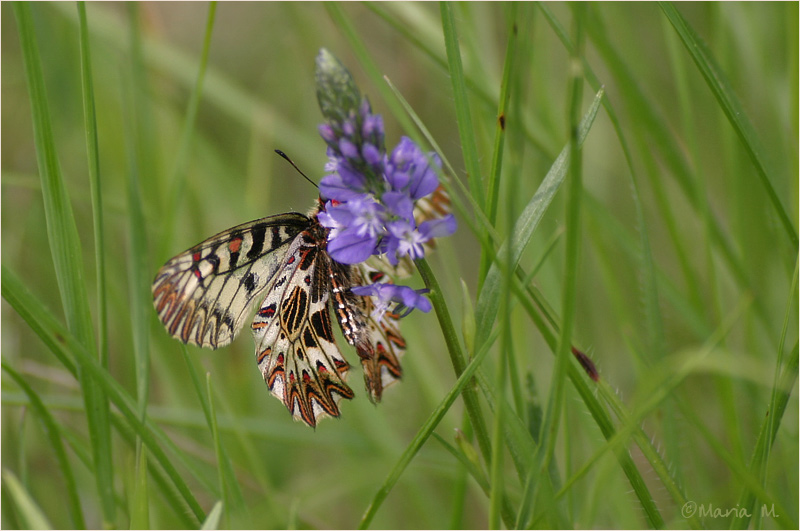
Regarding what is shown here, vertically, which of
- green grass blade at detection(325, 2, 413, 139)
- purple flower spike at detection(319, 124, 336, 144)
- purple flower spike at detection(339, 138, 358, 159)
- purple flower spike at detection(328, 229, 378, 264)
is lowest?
purple flower spike at detection(328, 229, 378, 264)

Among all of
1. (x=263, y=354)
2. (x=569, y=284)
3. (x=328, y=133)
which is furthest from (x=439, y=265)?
(x=569, y=284)

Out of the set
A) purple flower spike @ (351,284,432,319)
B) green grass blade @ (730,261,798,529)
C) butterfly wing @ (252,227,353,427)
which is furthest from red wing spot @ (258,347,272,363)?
green grass blade @ (730,261,798,529)

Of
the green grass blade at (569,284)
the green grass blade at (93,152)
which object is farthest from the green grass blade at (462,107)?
the green grass blade at (93,152)

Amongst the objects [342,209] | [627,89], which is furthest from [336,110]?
[627,89]

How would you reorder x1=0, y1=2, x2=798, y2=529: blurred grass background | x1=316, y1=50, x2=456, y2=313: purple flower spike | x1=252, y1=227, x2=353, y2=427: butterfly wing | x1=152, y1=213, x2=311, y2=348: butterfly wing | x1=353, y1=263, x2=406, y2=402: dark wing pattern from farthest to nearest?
x1=152, y1=213, x2=311, y2=348: butterfly wing → x1=252, y1=227, x2=353, y2=427: butterfly wing → x1=353, y1=263, x2=406, y2=402: dark wing pattern → x1=0, y1=2, x2=798, y2=529: blurred grass background → x1=316, y1=50, x2=456, y2=313: purple flower spike

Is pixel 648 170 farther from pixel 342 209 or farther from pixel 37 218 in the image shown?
pixel 37 218

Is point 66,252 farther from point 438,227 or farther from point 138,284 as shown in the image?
point 438,227

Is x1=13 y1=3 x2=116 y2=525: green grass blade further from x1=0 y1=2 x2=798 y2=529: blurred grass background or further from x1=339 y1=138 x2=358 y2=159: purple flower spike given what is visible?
x1=339 y1=138 x2=358 y2=159: purple flower spike
